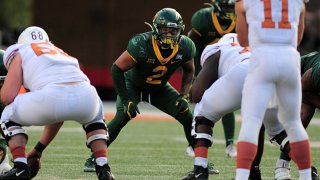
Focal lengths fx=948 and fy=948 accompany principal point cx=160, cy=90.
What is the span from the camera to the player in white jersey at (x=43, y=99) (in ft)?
21.5

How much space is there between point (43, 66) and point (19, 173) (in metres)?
0.77

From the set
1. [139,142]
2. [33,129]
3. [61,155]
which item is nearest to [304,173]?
[61,155]

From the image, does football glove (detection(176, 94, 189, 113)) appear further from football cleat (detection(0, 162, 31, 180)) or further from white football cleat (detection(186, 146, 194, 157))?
football cleat (detection(0, 162, 31, 180))

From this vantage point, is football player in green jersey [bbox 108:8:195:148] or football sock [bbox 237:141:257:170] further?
football player in green jersey [bbox 108:8:195:148]

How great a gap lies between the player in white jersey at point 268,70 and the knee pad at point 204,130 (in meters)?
0.69

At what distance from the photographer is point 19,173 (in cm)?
664

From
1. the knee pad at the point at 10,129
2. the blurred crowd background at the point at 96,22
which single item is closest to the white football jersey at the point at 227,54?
the knee pad at the point at 10,129

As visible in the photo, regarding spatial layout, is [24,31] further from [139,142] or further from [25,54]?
[139,142]

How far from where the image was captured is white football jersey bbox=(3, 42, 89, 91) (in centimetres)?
665

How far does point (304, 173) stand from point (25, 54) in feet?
7.00

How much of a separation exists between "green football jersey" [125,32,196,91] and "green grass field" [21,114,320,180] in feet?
2.47

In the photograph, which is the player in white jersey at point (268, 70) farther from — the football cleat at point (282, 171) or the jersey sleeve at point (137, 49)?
the jersey sleeve at point (137, 49)

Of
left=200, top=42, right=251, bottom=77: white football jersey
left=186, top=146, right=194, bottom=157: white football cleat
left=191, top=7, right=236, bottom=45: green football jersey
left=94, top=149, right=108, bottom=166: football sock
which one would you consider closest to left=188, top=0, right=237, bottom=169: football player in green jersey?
left=191, top=7, right=236, bottom=45: green football jersey

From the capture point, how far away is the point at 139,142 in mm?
10742
